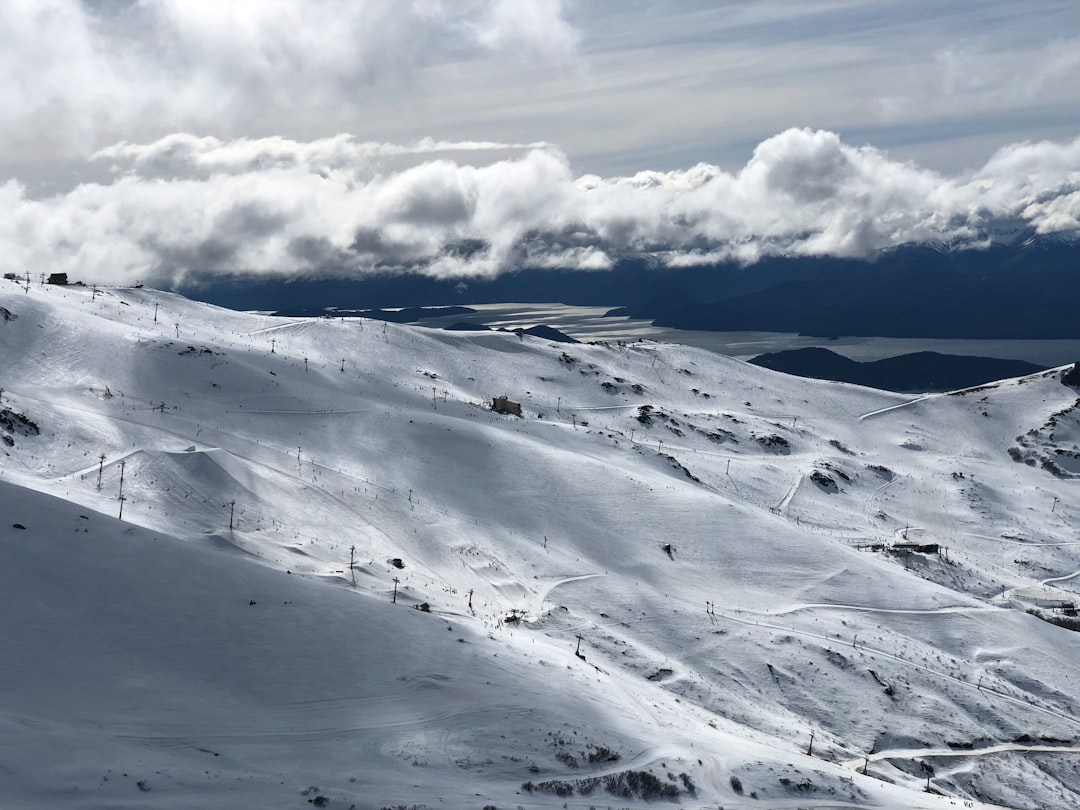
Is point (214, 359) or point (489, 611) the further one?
point (214, 359)

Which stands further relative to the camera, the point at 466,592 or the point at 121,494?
the point at 466,592

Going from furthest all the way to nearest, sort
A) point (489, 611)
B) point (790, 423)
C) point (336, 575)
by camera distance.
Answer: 1. point (790, 423)
2. point (489, 611)
3. point (336, 575)

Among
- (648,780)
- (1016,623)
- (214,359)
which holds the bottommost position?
(1016,623)

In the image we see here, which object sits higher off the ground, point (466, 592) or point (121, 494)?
point (121, 494)

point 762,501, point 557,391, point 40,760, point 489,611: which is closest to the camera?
point 40,760

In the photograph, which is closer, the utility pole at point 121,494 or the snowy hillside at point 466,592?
the snowy hillside at point 466,592

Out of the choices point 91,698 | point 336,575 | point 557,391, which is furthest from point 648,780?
point 557,391

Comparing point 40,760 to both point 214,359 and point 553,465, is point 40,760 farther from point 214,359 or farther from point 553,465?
point 214,359

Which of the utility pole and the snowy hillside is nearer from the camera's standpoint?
the snowy hillside
